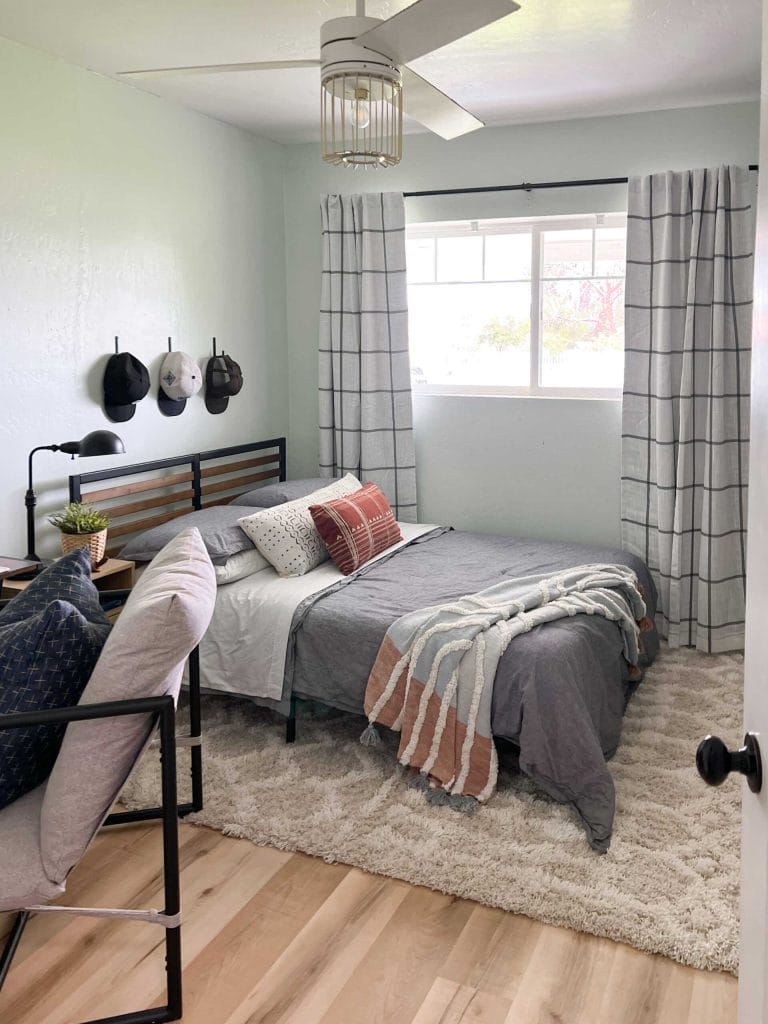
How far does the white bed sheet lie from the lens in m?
3.35

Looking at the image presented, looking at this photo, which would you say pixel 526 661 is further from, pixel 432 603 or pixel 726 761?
pixel 726 761

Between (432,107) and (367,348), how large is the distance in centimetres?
209

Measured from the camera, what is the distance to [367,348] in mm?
4844

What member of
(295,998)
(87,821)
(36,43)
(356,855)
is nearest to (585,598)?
(356,855)

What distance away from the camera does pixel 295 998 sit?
2096 mm

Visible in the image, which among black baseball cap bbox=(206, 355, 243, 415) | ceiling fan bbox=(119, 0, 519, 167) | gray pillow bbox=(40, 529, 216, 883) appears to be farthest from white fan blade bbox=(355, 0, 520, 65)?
black baseball cap bbox=(206, 355, 243, 415)

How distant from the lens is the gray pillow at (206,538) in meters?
3.60

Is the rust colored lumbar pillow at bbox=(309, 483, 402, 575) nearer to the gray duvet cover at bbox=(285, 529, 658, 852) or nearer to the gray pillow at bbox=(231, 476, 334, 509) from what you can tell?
the gray duvet cover at bbox=(285, 529, 658, 852)

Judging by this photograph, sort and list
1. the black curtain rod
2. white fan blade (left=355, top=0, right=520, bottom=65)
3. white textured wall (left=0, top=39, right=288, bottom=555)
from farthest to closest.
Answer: the black curtain rod → white textured wall (left=0, top=39, right=288, bottom=555) → white fan blade (left=355, top=0, right=520, bottom=65)

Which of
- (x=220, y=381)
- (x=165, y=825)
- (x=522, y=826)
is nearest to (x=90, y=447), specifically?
(x=220, y=381)

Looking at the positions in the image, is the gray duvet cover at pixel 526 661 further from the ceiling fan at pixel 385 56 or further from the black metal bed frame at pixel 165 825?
the ceiling fan at pixel 385 56

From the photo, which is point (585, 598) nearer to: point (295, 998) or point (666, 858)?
point (666, 858)

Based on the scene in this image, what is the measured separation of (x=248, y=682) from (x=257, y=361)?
2.15 meters

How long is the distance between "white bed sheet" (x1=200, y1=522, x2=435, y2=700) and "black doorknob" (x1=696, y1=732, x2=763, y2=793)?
2.33m
